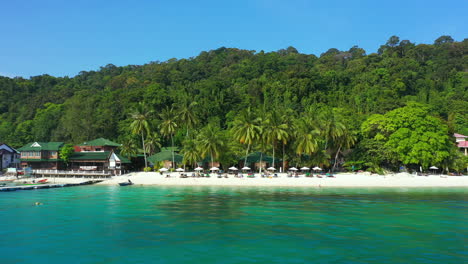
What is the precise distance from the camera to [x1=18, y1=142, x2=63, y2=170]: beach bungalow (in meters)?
71.2

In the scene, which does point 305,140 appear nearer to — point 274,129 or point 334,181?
point 274,129

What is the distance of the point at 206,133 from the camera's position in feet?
199

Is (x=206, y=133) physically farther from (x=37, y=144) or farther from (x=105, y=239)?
(x=105, y=239)

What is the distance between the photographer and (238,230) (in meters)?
23.4

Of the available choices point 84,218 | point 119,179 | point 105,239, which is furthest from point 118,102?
point 105,239

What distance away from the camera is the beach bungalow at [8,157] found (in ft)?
245

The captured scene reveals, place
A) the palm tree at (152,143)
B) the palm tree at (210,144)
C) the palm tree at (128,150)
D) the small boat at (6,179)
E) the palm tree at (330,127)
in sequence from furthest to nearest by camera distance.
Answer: the palm tree at (152,143) < the palm tree at (128,150) < the small boat at (6,179) < the palm tree at (330,127) < the palm tree at (210,144)

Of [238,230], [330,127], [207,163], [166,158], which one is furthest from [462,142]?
[238,230]

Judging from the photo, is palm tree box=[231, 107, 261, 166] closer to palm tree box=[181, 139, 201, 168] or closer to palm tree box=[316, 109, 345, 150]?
palm tree box=[181, 139, 201, 168]

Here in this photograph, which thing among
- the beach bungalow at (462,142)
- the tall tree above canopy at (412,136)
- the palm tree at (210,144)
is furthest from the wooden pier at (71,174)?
the beach bungalow at (462,142)

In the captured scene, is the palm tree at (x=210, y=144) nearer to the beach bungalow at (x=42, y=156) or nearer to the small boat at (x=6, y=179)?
the beach bungalow at (x=42, y=156)

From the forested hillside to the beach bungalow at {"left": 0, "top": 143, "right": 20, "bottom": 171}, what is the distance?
53.8 feet

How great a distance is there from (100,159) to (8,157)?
22.3 m

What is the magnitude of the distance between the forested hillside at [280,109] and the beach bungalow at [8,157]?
646 inches
